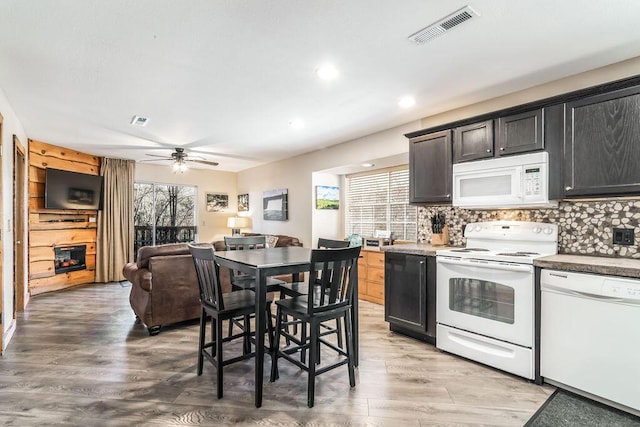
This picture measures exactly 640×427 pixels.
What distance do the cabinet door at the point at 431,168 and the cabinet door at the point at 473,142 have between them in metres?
0.09

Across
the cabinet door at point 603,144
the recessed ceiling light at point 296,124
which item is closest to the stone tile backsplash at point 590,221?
the cabinet door at point 603,144

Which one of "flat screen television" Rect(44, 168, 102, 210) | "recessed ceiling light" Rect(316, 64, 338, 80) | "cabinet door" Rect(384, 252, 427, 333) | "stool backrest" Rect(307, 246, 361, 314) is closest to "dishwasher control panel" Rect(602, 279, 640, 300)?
"cabinet door" Rect(384, 252, 427, 333)

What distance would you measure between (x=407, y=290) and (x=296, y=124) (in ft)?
8.04

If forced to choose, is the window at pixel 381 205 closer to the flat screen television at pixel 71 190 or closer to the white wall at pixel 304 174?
the white wall at pixel 304 174

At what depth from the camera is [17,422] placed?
198cm

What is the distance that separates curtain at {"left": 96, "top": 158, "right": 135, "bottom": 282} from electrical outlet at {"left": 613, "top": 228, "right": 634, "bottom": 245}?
24.4 ft

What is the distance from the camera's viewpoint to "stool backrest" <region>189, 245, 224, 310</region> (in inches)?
90.4

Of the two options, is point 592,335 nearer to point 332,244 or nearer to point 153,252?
point 332,244

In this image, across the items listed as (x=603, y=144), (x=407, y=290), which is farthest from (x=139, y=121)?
(x=603, y=144)

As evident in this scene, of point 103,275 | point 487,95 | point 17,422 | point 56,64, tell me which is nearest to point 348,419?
point 17,422

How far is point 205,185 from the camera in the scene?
7.95m

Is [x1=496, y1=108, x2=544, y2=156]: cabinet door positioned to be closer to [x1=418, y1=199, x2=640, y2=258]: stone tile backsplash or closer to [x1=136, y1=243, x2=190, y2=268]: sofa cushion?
[x1=418, y1=199, x2=640, y2=258]: stone tile backsplash

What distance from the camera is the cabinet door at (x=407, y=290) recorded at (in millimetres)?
3203

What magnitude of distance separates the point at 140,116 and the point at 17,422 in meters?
3.12
